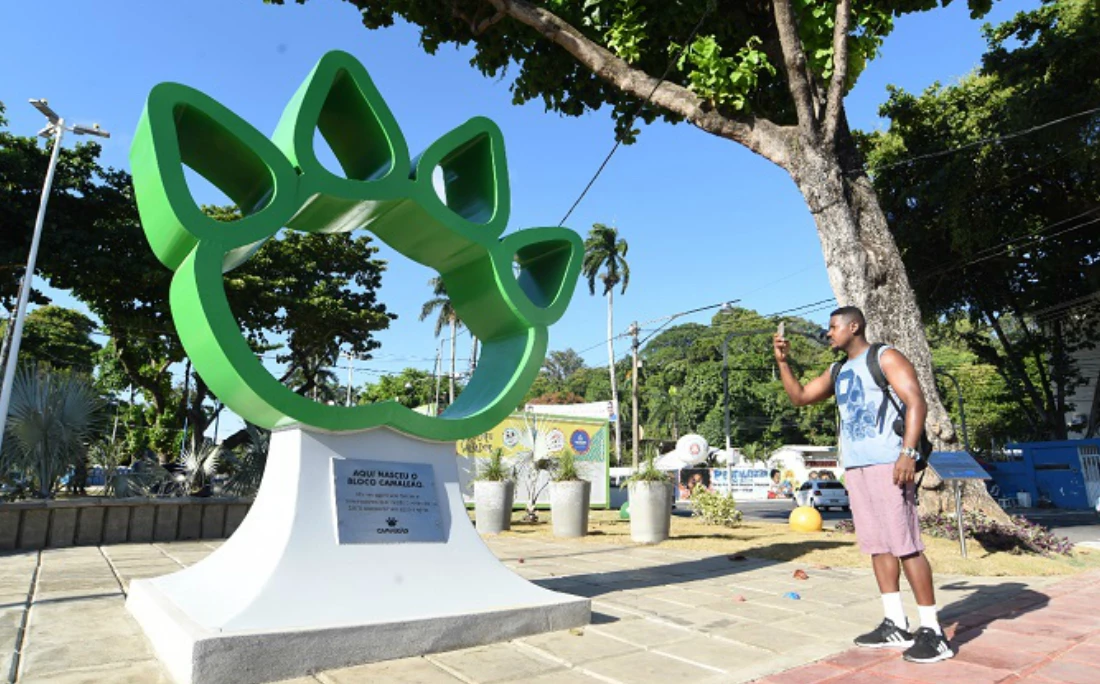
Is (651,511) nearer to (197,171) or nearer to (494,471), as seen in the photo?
(494,471)

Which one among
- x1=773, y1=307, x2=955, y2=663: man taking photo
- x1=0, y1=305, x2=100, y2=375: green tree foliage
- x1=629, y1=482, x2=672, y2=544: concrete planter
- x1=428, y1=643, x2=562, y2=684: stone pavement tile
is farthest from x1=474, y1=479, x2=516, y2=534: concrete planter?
x1=0, y1=305, x2=100, y2=375: green tree foliage

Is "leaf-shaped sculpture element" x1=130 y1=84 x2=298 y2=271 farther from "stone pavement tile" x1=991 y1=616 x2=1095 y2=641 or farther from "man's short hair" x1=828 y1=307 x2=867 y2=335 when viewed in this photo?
"stone pavement tile" x1=991 y1=616 x2=1095 y2=641

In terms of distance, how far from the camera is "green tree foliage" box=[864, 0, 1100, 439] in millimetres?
16234

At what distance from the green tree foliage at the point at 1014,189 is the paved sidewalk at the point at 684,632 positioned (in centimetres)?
1334

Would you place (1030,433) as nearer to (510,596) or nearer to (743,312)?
(743,312)

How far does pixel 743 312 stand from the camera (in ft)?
210

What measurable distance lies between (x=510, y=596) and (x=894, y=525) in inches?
94.3

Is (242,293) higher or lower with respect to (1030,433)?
higher

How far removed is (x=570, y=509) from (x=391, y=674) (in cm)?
784

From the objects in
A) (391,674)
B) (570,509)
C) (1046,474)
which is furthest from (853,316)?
(1046,474)

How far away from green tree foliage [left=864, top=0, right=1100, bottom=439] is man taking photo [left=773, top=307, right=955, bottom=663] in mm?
14135

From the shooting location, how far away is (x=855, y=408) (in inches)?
164

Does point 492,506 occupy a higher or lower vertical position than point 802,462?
lower

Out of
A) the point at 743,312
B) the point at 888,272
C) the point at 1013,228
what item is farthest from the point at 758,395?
the point at 888,272
